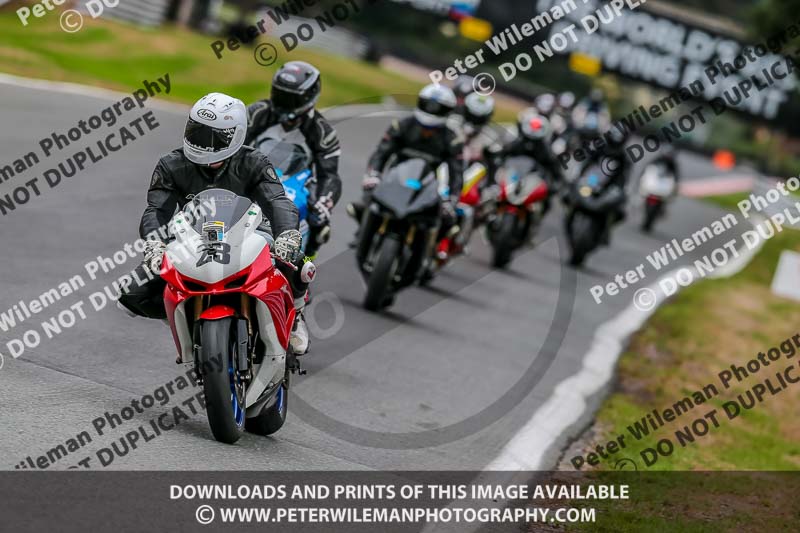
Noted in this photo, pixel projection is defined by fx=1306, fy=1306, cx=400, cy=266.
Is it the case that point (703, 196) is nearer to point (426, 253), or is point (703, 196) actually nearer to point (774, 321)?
point (774, 321)

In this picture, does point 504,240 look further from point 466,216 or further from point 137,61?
point 137,61

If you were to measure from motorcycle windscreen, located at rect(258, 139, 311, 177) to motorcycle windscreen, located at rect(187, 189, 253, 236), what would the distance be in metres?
2.78

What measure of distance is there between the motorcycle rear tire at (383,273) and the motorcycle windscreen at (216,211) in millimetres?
4956

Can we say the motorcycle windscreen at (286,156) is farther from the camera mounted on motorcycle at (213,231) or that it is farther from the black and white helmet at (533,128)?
the black and white helmet at (533,128)

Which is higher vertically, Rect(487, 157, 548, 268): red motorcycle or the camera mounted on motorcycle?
the camera mounted on motorcycle

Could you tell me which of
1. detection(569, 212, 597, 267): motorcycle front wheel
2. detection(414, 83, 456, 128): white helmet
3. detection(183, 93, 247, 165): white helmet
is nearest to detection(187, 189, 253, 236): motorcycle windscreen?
detection(183, 93, 247, 165): white helmet

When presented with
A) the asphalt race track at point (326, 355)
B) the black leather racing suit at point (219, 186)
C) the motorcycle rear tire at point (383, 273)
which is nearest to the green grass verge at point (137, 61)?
the asphalt race track at point (326, 355)

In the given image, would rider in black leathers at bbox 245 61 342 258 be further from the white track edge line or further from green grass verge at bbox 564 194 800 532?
green grass verge at bbox 564 194 800 532

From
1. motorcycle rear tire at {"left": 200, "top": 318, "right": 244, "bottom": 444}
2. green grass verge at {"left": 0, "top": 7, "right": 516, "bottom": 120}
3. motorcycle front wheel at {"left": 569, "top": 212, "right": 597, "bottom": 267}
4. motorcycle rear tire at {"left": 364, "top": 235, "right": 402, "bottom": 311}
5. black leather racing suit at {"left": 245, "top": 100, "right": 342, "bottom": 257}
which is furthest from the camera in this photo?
green grass verge at {"left": 0, "top": 7, "right": 516, "bottom": 120}

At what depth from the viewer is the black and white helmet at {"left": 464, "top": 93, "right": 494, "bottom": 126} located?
630 inches

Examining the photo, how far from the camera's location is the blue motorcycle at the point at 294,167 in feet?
29.9

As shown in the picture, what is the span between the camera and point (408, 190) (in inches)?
455

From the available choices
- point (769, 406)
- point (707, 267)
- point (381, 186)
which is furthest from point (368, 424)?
point (707, 267)

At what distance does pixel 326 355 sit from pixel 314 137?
64.3 inches
